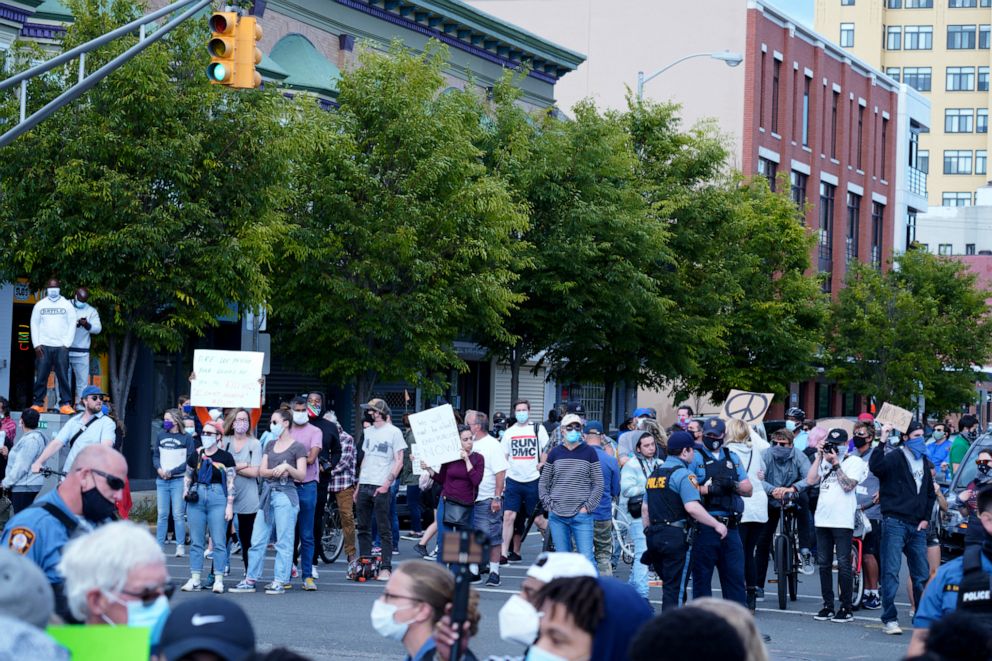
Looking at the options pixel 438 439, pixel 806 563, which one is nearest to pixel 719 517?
pixel 438 439

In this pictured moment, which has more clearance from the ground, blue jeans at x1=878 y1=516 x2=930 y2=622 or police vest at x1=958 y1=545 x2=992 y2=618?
police vest at x1=958 y1=545 x2=992 y2=618

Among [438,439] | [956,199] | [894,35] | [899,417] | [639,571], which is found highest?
[894,35]

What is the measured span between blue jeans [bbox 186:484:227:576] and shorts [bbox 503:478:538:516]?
4715mm

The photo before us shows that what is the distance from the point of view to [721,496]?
514 inches

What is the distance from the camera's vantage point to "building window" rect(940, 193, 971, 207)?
12306cm

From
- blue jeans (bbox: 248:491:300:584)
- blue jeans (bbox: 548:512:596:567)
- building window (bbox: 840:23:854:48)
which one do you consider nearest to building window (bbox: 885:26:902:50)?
building window (bbox: 840:23:854:48)

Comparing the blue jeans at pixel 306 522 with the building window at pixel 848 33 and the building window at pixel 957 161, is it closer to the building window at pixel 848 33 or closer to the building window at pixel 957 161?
the building window at pixel 848 33

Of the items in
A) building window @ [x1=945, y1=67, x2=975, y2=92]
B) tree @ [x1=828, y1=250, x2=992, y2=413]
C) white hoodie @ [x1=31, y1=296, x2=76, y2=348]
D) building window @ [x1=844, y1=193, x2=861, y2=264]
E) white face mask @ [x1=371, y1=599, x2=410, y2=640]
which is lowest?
white face mask @ [x1=371, y1=599, x2=410, y2=640]

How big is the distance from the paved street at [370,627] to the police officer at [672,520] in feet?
3.49

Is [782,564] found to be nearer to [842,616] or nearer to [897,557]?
[842,616]

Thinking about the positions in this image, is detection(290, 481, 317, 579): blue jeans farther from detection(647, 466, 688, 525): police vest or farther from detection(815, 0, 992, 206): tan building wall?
detection(815, 0, 992, 206): tan building wall

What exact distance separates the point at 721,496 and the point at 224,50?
6355 millimetres

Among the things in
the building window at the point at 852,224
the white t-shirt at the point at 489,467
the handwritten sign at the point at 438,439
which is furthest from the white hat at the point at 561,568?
the building window at the point at 852,224

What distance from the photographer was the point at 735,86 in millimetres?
56125
